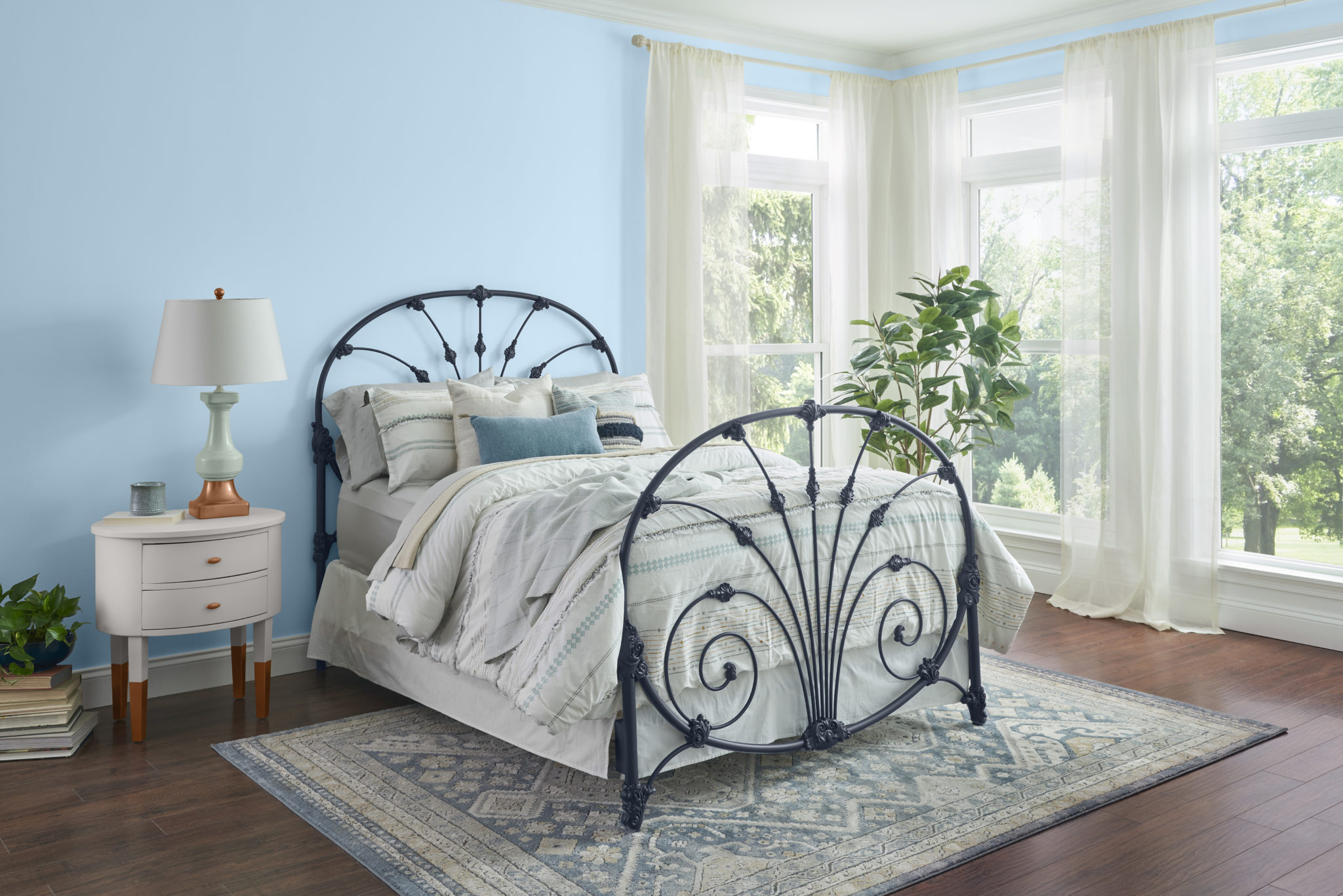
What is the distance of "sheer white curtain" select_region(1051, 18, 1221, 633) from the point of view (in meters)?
4.42

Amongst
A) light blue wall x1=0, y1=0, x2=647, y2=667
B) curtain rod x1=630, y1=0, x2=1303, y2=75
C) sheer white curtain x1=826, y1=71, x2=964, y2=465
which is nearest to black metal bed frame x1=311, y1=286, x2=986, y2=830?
light blue wall x1=0, y1=0, x2=647, y2=667

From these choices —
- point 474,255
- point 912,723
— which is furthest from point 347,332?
point 912,723

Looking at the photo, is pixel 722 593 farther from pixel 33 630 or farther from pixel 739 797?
pixel 33 630

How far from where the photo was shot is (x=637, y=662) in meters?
2.54

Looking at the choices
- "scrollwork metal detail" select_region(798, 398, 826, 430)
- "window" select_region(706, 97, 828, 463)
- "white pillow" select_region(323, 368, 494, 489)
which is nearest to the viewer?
"scrollwork metal detail" select_region(798, 398, 826, 430)

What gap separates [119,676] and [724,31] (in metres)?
3.56

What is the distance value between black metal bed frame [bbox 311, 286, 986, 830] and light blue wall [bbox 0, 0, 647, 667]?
172 cm

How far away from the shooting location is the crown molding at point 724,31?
4.55 meters

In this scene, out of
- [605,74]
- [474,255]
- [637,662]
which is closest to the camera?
[637,662]

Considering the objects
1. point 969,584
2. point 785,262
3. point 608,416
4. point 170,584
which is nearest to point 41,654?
point 170,584

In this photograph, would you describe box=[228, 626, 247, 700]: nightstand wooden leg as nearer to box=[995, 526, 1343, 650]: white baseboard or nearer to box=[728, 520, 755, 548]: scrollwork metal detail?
box=[728, 520, 755, 548]: scrollwork metal detail

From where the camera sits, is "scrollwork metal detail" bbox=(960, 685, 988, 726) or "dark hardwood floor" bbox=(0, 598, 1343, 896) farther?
"scrollwork metal detail" bbox=(960, 685, 988, 726)

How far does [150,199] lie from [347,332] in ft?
2.52

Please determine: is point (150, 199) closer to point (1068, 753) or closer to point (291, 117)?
point (291, 117)
